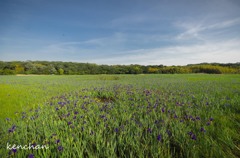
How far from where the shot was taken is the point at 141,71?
65688 millimetres

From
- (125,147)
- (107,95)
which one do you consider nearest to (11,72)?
(107,95)

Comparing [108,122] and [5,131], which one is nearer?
[5,131]

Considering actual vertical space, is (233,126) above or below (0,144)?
above

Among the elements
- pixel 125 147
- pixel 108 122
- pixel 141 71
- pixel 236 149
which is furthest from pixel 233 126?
pixel 141 71

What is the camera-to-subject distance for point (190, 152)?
6.66ft

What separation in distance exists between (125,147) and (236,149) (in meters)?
1.81

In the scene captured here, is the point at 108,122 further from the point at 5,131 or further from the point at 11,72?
the point at 11,72

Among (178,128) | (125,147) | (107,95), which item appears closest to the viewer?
(125,147)

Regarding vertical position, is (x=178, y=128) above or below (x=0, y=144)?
above

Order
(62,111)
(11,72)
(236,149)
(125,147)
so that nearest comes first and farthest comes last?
(236,149) → (125,147) → (62,111) → (11,72)

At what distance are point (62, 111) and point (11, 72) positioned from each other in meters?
70.2

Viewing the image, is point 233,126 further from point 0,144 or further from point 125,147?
point 0,144

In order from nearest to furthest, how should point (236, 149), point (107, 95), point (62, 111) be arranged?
1. point (236, 149)
2. point (62, 111)
3. point (107, 95)

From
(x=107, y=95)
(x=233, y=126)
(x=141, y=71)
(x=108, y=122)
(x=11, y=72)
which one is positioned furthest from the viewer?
(x=141, y=71)
